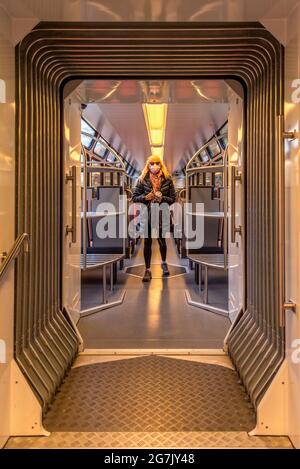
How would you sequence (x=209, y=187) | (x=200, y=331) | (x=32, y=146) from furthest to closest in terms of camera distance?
(x=209, y=187), (x=200, y=331), (x=32, y=146)

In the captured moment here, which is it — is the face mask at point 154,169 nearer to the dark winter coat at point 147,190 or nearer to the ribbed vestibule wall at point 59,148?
the dark winter coat at point 147,190

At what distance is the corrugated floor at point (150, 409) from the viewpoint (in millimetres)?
1997

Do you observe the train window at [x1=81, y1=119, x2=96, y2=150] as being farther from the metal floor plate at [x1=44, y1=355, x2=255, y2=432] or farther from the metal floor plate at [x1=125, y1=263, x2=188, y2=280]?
the metal floor plate at [x1=44, y1=355, x2=255, y2=432]

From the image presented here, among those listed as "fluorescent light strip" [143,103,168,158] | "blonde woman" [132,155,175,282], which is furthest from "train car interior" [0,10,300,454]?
"blonde woman" [132,155,175,282]

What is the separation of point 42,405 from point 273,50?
2317 mm

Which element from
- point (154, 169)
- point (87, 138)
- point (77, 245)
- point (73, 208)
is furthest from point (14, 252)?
point (87, 138)

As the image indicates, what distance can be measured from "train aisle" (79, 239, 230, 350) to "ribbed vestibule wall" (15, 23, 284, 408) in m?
0.60

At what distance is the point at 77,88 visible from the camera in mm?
3068

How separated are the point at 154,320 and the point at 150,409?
5.96ft

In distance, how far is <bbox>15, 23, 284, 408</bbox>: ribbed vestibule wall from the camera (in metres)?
2.13

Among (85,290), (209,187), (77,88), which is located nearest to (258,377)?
(77,88)

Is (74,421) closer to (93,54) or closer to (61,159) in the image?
(61,159)

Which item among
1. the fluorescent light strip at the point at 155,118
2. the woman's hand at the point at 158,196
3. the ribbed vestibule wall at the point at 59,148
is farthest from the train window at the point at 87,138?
the ribbed vestibule wall at the point at 59,148

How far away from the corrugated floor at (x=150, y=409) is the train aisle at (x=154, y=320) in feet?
1.43
